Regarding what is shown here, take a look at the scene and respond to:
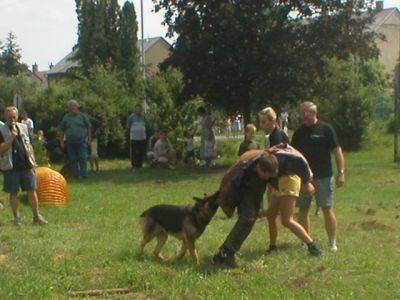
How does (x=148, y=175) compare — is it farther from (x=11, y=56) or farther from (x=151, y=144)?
(x=11, y=56)

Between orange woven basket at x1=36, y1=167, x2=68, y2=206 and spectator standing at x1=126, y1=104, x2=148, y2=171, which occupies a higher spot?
spectator standing at x1=126, y1=104, x2=148, y2=171

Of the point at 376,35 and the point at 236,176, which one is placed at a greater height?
the point at 376,35

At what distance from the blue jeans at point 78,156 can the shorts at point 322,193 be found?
10302mm

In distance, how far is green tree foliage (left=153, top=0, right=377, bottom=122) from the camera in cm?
2417

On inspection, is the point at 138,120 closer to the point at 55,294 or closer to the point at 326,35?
the point at 326,35

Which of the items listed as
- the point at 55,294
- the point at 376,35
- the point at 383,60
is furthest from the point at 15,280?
the point at 383,60

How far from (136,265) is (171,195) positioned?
→ 812 centimetres

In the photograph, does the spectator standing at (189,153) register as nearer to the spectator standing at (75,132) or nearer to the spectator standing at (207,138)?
the spectator standing at (207,138)

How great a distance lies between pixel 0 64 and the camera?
77188mm

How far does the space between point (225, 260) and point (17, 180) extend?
4.44m

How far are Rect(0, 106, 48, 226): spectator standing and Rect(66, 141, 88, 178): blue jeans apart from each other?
738cm

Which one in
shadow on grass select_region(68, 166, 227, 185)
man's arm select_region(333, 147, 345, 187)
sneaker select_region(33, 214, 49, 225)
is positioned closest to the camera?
man's arm select_region(333, 147, 345, 187)

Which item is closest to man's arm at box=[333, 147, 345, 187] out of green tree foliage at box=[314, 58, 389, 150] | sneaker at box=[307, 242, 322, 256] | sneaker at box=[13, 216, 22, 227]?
sneaker at box=[307, 242, 322, 256]

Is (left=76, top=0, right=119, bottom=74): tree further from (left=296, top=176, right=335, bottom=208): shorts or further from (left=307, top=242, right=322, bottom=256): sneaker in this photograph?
(left=307, top=242, right=322, bottom=256): sneaker
